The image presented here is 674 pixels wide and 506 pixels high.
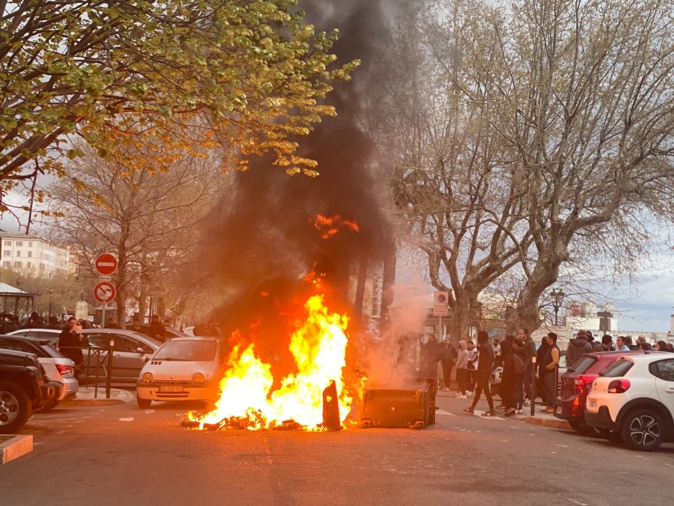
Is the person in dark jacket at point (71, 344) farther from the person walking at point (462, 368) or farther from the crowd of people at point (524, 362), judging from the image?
the person walking at point (462, 368)

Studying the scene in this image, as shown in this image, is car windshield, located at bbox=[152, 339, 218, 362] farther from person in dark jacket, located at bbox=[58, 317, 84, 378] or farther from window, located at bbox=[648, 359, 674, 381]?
window, located at bbox=[648, 359, 674, 381]

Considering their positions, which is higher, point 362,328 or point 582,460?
point 362,328

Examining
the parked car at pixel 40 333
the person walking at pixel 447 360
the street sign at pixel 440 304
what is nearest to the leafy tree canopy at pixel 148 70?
the parked car at pixel 40 333

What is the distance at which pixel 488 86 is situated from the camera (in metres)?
25.4

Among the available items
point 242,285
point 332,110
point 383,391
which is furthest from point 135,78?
point 383,391

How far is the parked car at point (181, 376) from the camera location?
1712 centimetres

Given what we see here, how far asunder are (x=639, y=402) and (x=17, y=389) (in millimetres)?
9617

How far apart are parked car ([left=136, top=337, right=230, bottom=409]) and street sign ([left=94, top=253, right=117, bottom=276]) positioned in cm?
279

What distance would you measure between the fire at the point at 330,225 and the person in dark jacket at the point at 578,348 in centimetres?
640

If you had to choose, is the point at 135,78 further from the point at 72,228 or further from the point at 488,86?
the point at 72,228

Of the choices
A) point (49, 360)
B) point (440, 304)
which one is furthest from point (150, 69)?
point (440, 304)

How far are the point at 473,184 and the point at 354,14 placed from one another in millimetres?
11146

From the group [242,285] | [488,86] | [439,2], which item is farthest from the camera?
[439,2]

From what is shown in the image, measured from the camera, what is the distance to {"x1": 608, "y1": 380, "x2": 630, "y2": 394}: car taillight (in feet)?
44.3
